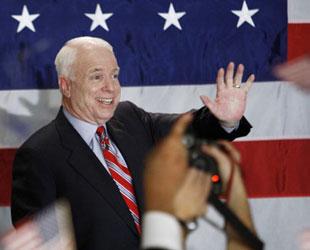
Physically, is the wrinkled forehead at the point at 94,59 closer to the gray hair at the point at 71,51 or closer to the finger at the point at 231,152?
the gray hair at the point at 71,51

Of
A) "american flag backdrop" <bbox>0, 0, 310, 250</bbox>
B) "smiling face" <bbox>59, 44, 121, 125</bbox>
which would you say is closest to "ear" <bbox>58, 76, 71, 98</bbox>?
"smiling face" <bbox>59, 44, 121, 125</bbox>

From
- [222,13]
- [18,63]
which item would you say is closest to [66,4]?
[18,63]

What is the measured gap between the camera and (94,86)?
5.10 ft

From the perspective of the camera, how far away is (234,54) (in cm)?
202

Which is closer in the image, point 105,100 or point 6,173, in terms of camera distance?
point 105,100

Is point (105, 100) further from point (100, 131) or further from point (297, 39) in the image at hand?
point (297, 39)

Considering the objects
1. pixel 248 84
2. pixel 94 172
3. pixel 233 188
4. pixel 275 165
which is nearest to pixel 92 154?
pixel 94 172

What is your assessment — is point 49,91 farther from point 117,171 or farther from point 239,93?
point 239,93

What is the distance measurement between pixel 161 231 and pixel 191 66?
1.45 m

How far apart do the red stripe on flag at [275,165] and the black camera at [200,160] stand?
1427 mm

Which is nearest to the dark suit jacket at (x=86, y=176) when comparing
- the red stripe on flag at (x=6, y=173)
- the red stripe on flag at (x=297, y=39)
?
the red stripe on flag at (x=6, y=173)

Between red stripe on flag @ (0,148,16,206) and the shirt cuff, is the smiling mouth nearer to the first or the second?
red stripe on flag @ (0,148,16,206)

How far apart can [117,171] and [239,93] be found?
428 millimetres

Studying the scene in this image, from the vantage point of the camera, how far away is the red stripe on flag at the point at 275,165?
80.5 inches
